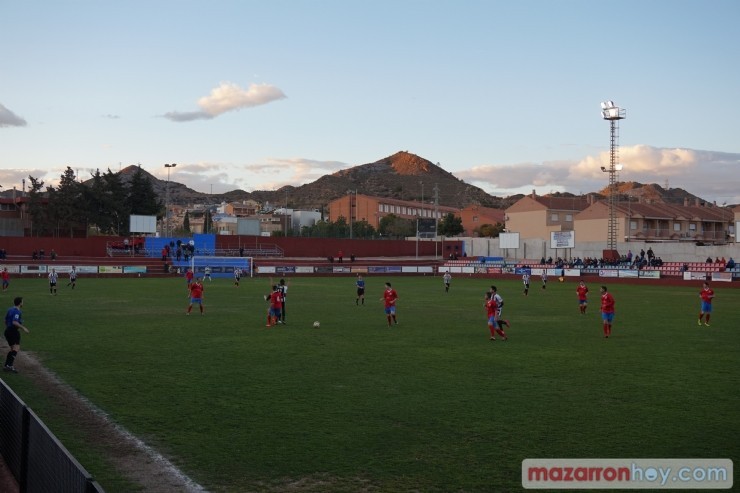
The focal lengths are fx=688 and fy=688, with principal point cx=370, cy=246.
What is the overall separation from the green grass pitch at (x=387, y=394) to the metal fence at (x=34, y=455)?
1.02m

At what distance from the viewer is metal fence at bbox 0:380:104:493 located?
610 cm

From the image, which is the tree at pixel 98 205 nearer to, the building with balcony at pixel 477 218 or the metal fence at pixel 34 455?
the building with balcony at pixel 477 218

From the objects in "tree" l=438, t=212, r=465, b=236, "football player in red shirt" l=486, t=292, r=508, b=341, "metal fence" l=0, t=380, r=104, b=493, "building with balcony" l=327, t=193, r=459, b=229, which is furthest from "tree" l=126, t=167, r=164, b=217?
"metal fence" l=0, t=380, r=104, b=493

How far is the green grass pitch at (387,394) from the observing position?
9719 mm

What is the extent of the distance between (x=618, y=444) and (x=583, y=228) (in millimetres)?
85540

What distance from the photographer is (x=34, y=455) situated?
774cm

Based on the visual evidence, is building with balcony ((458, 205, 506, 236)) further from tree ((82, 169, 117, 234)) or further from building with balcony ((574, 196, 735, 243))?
tree ((82, 169, 117, 234))

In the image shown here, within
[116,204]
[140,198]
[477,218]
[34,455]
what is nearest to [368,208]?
[477,218]

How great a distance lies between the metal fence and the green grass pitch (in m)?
1.02

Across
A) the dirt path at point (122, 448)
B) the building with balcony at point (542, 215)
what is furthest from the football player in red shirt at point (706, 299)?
the building with balcony at point (542, 215)

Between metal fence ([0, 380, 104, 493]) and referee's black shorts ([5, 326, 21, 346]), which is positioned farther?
referee's black shorts ([5, 326, 21, 346])

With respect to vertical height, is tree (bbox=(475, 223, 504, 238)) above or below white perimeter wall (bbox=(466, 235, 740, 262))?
above

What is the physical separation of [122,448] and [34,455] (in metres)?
2.64

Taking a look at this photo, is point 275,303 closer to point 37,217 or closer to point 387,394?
point 387,394
